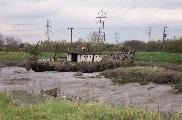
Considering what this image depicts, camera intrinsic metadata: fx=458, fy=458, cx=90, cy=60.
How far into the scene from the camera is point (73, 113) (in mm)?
9703

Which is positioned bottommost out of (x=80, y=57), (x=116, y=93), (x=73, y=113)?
(x=116, y=93)

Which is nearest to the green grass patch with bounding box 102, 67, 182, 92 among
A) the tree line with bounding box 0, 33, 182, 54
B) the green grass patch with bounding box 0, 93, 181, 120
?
the green grass patch with bounding box 0, 93, 181, 120

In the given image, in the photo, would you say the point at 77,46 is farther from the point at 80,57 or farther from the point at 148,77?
the point at 148,77

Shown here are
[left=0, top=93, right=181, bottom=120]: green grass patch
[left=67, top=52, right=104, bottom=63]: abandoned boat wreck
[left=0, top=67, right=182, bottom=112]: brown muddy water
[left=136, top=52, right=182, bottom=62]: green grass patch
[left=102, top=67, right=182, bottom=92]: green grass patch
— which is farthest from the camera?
[left=136, top=52, right=182, bottom=62]: green grass patch

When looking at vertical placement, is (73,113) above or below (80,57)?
below

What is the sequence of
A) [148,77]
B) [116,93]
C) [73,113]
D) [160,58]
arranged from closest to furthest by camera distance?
[73,113] → [116,93] → [148,77] → [160,58]

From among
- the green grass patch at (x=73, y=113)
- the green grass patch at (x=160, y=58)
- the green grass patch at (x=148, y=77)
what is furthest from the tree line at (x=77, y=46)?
the green grass patch at (x=73, y=113)

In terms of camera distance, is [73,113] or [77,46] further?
[77,46]

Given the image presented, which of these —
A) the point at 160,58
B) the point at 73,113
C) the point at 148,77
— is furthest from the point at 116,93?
the point at 160,58

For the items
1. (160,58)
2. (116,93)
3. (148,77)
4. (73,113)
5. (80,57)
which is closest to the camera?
(73,113)

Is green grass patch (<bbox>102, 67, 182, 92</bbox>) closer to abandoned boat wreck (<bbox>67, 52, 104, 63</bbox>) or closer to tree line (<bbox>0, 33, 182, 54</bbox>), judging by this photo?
abandoned boat wreck (<bbox>67, 52, 104, 63</bbox>)

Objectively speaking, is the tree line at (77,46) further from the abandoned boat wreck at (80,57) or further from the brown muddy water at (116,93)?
the brown muddy water at (116,93)

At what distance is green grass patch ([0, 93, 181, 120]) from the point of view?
9.02m

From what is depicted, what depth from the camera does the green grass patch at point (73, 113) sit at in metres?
9.02
